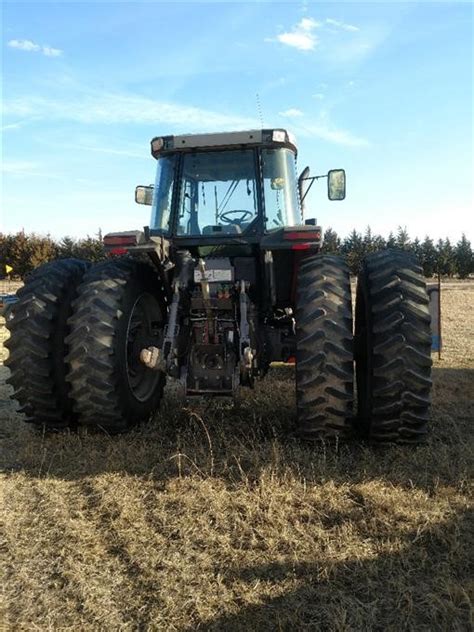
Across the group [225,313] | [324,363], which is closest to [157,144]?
[225,313]

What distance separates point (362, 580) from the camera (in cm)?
258

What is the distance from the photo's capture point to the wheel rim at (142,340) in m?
5.00

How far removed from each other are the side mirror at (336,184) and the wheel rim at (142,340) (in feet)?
7.10

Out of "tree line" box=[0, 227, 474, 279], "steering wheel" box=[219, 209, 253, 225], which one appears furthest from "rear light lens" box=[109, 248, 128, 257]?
"tree line" box=[0, 227, 474, 279]

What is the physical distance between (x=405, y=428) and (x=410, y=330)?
28.8 inches

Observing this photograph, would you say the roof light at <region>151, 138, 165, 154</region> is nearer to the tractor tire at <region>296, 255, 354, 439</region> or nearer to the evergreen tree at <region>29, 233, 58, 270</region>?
the tractor tire at <region>296, 255, 354, 439</region>

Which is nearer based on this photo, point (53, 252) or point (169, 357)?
point (169, 357)

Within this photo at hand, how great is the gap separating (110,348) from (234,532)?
1.86m

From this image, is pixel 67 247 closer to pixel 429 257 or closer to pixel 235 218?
pixel 429 257

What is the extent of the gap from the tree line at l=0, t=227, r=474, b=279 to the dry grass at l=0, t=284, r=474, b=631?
→ 105 ft

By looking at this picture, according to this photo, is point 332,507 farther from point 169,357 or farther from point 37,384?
point 37,384

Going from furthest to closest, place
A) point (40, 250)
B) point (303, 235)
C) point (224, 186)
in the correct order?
point (40, 250)
point (224, 186)
point (303, 235)

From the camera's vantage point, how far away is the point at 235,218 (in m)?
5.18

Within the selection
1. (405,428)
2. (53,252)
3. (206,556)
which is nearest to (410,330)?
(405,428)
